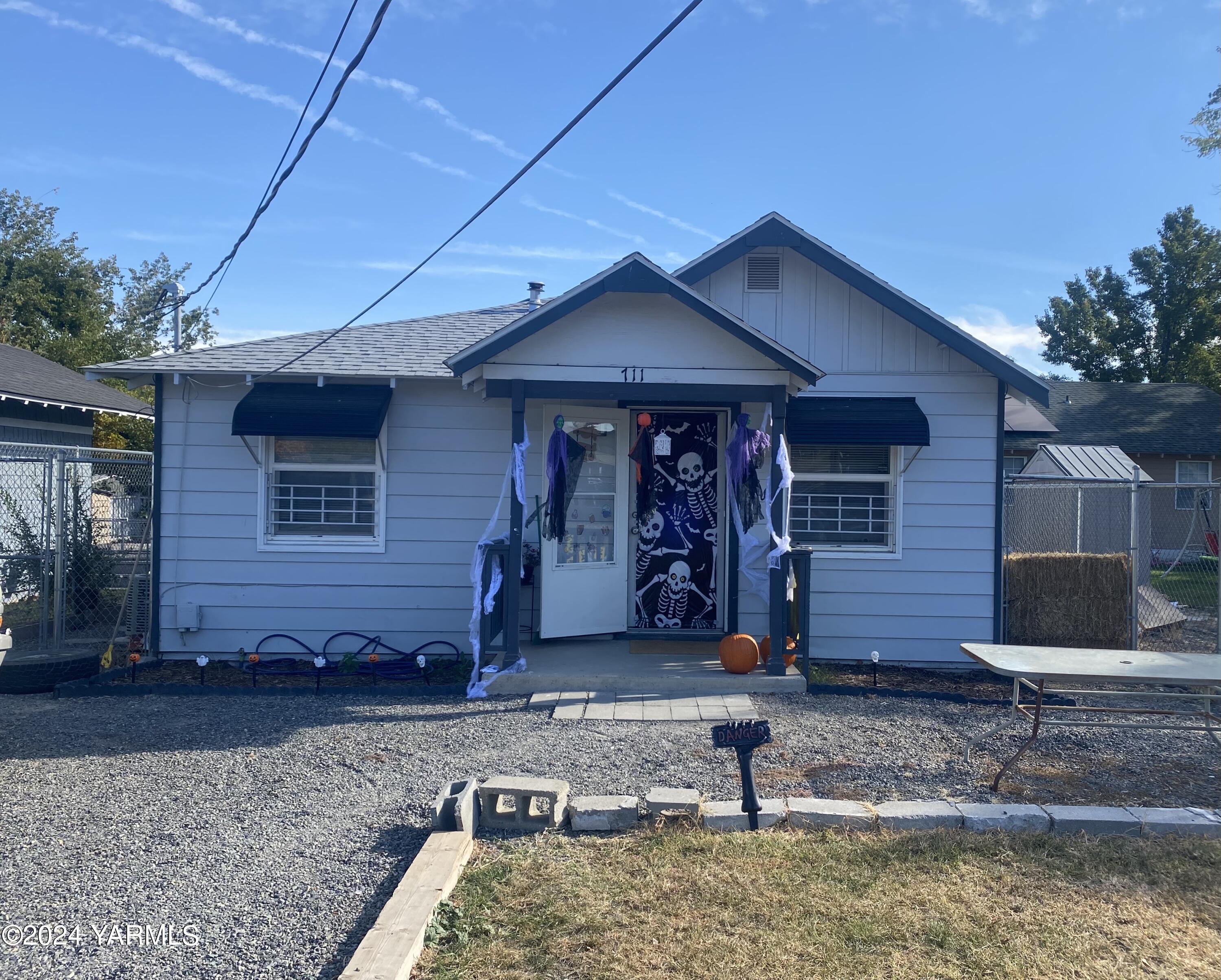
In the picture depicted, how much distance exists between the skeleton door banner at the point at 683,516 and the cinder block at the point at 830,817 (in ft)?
14.5

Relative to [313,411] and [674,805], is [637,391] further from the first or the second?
[674,805]

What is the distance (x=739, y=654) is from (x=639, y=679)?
863mm

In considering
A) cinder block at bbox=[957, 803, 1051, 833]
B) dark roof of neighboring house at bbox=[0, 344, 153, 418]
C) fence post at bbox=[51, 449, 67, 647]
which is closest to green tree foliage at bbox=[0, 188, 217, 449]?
dark roof of neighboring house at bbox=[0, 344, 153, 418]

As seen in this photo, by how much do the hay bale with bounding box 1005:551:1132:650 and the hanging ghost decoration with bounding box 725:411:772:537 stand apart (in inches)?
122

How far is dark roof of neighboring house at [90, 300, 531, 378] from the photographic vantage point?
27.0 ft

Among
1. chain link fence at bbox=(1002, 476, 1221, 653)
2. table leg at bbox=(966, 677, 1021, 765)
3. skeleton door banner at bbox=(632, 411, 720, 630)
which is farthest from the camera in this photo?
chain link fence at bbox=(1002, 476, 1221, 653)

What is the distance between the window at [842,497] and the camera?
8.76m

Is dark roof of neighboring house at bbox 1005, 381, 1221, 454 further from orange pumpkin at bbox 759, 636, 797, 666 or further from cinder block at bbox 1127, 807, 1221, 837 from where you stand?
cinder block at bbox 1127, 807, 1221, 837

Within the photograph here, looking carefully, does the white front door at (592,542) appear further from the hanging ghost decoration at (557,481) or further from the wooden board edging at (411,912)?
the wooden board edging at (411,912)

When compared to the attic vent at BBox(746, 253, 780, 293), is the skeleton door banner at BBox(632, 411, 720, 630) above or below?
below

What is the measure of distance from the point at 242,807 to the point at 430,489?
4180mm

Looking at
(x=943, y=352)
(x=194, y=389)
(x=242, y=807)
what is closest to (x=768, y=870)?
(x=242, y=807)

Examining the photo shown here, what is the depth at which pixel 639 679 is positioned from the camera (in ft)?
24.4

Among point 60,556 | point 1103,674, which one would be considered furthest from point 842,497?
point 60,556
